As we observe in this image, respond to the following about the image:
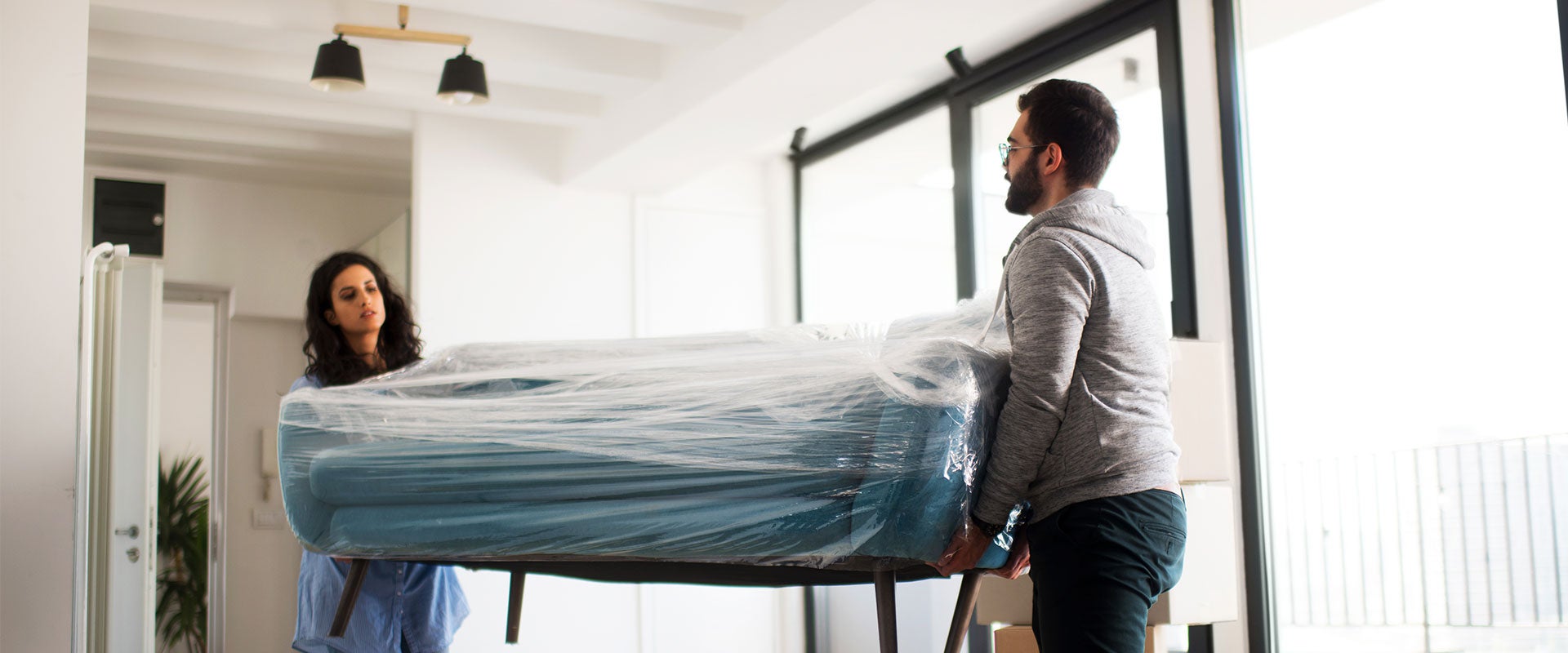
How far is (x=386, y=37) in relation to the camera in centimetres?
329

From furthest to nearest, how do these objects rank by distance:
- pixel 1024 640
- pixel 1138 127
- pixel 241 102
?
pixel 241 102 → pixel 1138 127 → pixel 1024 640

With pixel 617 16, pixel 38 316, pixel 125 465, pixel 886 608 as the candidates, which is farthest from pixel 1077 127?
pixel 125 465

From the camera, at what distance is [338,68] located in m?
3.15

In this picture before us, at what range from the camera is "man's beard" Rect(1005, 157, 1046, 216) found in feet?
5.30

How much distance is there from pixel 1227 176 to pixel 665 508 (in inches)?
73.4

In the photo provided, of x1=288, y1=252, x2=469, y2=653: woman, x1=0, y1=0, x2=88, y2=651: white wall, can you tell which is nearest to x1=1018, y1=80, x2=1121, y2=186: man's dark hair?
x1=288, y1=252, x2=469, y2=653: woman

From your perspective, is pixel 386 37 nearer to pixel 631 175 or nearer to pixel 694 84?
pixel 694 84

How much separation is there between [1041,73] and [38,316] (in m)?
2.62

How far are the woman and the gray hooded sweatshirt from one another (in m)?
1.25

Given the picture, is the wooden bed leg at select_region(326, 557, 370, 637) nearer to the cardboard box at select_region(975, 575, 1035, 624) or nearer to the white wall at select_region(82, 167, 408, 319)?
the cardboard box at select_region(975, 575, 1035, 624)

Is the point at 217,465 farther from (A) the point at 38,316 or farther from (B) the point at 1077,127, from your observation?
(B) the point at 1077,127

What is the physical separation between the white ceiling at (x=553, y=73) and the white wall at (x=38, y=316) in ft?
3.20

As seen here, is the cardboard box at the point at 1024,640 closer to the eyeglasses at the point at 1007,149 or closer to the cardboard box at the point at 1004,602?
the cardboard box at the point at 1004,602

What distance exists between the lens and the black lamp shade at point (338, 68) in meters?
3.14
